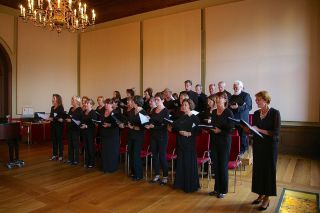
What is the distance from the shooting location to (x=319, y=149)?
6.60 m

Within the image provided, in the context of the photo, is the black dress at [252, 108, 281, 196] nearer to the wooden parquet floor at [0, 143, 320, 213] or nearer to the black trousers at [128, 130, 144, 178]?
the wooden parquet floor at [0, 143, 320, 213]

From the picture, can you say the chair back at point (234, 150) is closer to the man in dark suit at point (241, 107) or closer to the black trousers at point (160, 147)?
the black trousers at point (160, 147)

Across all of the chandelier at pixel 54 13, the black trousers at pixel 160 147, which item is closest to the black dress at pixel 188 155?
the black trousers at pixel 160 147

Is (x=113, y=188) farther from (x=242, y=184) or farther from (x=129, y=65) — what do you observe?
(x=129, y=65)

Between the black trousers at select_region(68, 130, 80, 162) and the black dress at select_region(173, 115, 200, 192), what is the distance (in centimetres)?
283

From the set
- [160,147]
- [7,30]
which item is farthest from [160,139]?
[7,30]

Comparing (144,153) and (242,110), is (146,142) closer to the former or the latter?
(144,153)

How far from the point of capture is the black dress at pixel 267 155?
11.5 ft

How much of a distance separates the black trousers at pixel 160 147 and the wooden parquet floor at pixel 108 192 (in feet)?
1.29

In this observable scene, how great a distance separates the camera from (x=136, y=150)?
16.4 ft

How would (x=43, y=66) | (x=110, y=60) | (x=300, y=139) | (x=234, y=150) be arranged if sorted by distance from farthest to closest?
1. (x=110, y=60)
2. (x=43, y=66)
3. (x=300, y=139)
4. (x=234, y=150)

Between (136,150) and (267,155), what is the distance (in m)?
2.38

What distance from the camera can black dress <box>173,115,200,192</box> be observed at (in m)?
Answer: 4.23

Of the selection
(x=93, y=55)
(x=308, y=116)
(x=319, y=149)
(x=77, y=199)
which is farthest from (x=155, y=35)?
(x=77, y=199)
